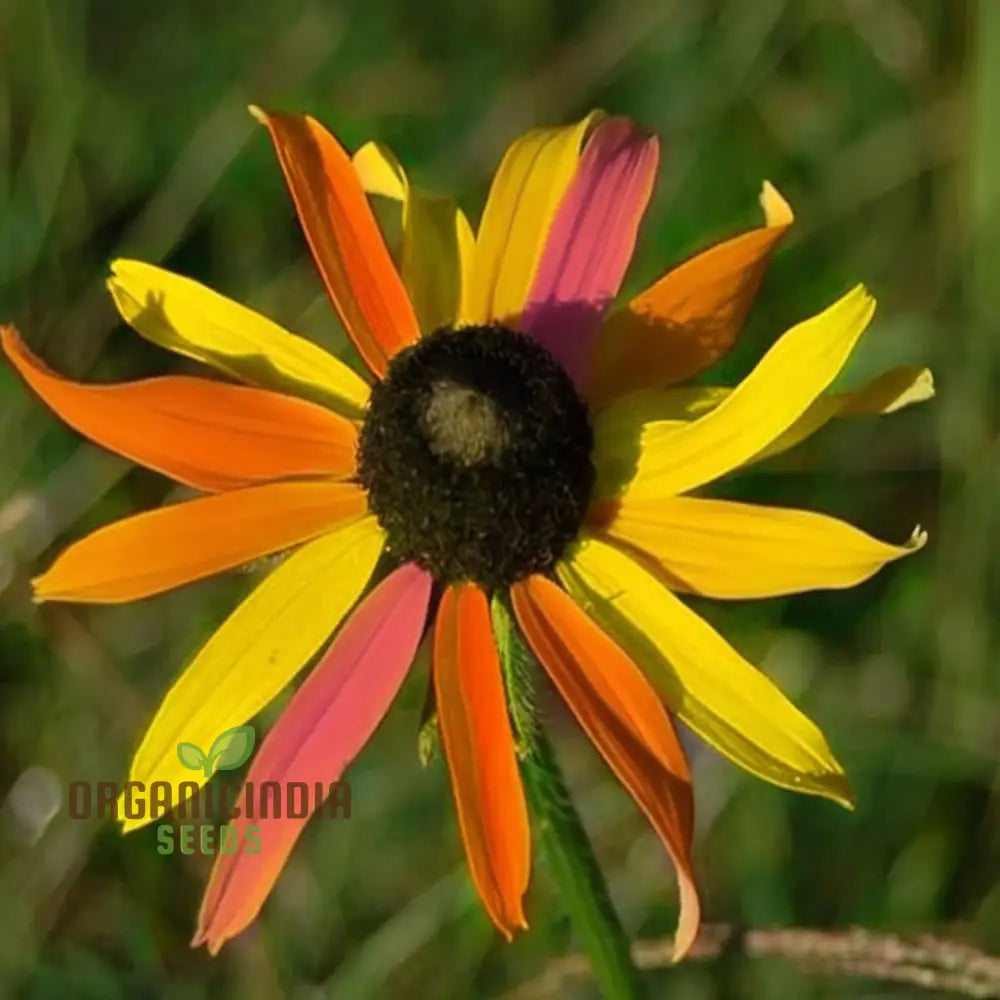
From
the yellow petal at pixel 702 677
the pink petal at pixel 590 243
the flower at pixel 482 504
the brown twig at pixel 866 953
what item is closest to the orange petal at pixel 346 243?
the flower at pixel 482 504

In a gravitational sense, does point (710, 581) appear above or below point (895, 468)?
below

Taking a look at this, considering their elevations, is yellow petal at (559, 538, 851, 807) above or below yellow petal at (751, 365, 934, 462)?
below

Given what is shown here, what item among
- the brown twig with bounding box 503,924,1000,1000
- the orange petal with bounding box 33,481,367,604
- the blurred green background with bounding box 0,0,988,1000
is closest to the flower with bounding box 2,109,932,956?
the orange petal with bounding box 33,481,367,604

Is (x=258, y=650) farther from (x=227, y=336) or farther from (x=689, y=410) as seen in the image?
(x=689, y=410)

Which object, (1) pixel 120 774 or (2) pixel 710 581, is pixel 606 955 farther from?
(1) pixel 120 774

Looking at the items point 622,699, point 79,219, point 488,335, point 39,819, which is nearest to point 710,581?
point 622,699

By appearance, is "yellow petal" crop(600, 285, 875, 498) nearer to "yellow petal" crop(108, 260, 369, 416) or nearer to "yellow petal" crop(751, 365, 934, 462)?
"yellow petal" crop(751, 365, 934, 462)
